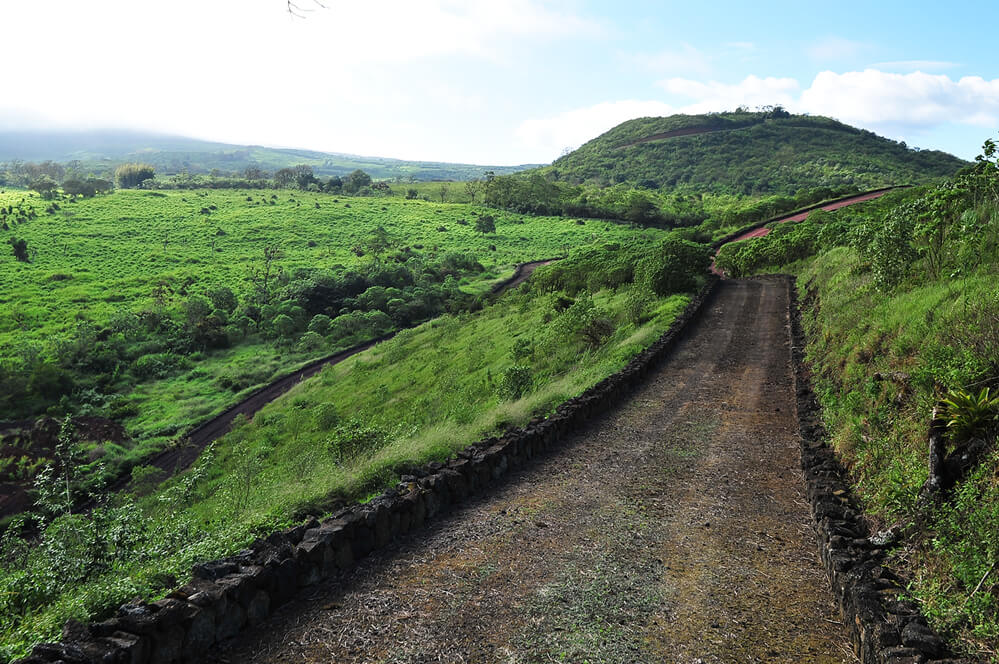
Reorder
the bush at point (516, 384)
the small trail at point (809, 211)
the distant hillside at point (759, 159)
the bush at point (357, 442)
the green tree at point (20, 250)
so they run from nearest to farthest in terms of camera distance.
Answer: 1. the bush at point (357, 442)
2. the bush at point (516, 384)
3. the small trail at point (809, 211)
4. the green tree at point (20, 250)
5. the distant hillside at point (759, 159)

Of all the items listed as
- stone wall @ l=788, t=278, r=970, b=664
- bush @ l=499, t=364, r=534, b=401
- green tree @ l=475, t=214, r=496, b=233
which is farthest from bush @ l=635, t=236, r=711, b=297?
green tree @ l=475, t=214, r=496, b=233

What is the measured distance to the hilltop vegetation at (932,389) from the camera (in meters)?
5.28

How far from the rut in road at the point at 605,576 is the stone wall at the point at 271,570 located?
220 mm

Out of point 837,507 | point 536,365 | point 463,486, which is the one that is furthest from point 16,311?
point 837,507

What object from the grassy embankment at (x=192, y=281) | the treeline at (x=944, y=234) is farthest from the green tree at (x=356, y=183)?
the treeline at (x=944, y=234)

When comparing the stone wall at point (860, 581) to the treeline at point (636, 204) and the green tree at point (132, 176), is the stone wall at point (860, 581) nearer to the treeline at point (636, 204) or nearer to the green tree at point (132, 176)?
the treeline at point (636, 204)

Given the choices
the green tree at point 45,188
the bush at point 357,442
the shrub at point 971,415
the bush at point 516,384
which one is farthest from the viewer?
the green tree at point 45,188

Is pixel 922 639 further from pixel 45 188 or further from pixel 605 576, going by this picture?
pixel 45 188

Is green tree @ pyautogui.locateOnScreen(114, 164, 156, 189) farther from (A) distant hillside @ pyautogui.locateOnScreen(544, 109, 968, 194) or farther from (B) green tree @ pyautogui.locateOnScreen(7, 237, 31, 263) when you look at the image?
(A) distant hillside @ pyautogui.locateOnScreen(544, 109, 968, 194)

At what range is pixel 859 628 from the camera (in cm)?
535

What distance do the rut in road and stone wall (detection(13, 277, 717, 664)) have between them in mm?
220

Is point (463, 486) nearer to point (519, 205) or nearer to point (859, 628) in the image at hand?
point (859, 628)

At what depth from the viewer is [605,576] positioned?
6578 mm

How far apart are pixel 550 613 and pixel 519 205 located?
355 ft
